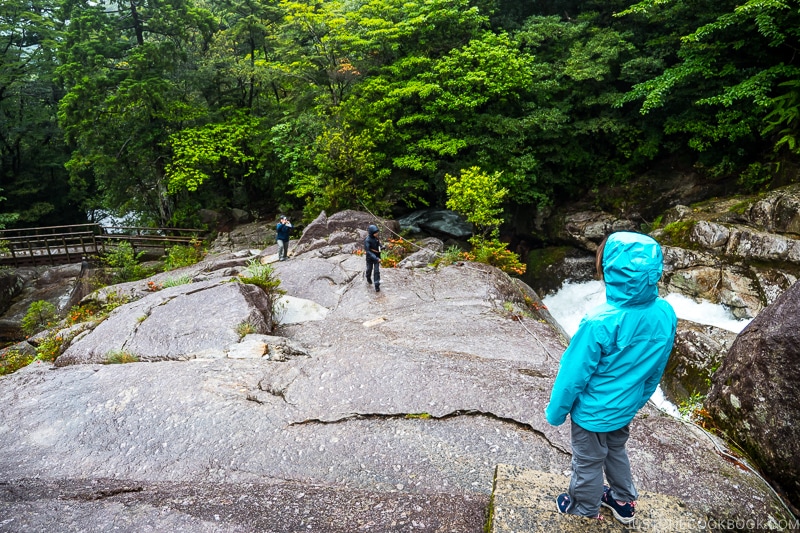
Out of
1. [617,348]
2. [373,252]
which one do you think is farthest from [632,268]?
[373,252]

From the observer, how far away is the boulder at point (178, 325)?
6891mm

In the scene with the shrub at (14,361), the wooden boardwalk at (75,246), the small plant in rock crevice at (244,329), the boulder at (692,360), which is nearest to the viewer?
the small plant in rock crevice at (244,329)

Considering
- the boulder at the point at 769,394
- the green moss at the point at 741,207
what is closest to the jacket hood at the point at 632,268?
the boulder at the point at 769,394

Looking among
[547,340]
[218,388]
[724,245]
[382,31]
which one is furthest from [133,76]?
[724,245]

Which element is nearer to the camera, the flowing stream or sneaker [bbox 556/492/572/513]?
sneaker [bbox 556/492/572/513]

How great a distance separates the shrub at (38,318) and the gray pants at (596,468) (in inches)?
643

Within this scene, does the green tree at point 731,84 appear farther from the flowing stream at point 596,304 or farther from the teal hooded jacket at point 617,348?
the teal hooded jacket at point 617,348

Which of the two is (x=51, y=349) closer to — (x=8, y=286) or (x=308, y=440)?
(x=308, y=440)

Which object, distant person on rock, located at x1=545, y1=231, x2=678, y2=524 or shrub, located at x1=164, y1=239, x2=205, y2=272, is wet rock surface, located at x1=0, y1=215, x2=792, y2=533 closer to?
distant person on rock, located at x1=545, y1=231, x2=678, y2=524

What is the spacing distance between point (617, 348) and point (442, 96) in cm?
1531

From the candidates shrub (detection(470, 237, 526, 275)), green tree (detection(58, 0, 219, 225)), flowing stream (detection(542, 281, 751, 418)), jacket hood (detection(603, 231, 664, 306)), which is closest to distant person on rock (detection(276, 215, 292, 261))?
shrub (detection(470, 237, 526, 275))

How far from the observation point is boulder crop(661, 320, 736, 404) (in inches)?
324

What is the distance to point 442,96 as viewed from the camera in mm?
16078

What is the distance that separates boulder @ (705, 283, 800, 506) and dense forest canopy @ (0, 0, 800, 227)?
496 inches
